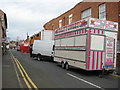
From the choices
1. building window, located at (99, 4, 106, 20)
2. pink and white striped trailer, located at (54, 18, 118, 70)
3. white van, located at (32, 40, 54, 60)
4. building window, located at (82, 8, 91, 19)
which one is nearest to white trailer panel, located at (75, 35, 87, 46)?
pink and white striped trailer, located at (54, 18, 118, 70)

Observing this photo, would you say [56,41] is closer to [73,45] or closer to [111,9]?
[73,45]

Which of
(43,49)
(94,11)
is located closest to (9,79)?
(43,49)

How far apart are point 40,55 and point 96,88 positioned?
1362 centimetres

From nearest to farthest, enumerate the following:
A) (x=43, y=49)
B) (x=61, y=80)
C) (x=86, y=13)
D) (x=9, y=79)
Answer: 1. (x=61, y=80)
2. (x=9, y=79)
3. (x=43, y=49)
4. (x=86, y=13)

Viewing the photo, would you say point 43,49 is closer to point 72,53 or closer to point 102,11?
point 102,11

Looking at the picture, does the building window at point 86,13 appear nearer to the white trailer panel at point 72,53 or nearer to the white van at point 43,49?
the white van at point 43,49

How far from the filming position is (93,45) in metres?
9.12

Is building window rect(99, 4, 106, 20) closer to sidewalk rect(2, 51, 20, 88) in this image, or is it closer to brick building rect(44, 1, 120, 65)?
brick building rect(44, 1, 120, 65)

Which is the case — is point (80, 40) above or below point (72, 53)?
above

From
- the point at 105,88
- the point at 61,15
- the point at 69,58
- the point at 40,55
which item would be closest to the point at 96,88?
the point at 105,88

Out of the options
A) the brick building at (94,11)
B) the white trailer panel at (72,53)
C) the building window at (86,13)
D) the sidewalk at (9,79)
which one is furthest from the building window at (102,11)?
the sidewalk at (9,79)

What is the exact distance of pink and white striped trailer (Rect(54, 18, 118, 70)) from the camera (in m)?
9.02

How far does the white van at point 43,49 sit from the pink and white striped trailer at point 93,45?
7.71 metres

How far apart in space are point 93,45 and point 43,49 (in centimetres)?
1085
